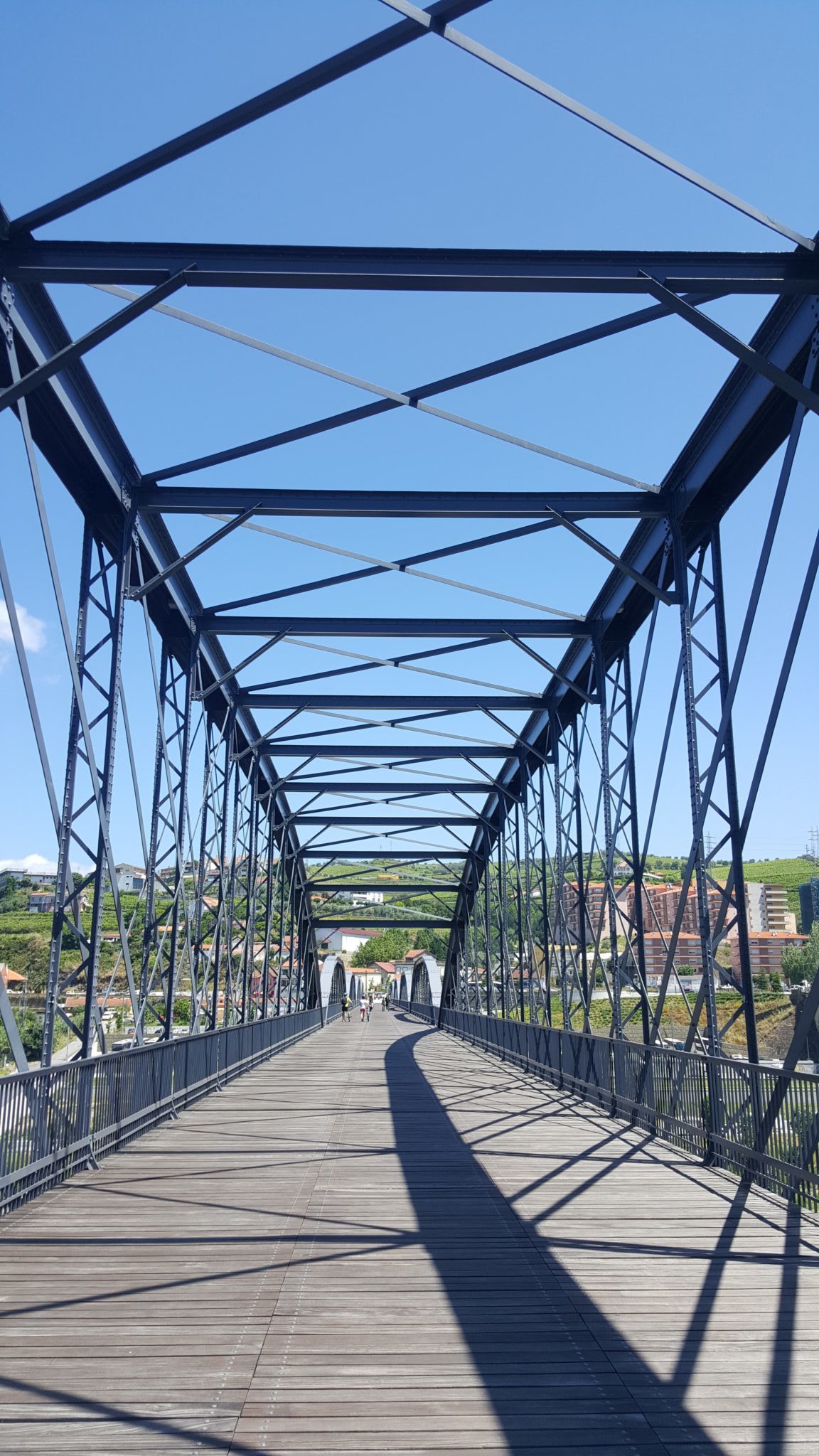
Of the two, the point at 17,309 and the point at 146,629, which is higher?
the point at 17,309

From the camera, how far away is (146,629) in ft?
43.3

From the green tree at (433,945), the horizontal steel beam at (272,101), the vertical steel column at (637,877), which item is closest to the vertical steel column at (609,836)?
the vertical steel column at (637,877)

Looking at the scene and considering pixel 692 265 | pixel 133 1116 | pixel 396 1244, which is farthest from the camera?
pixel 133 1116

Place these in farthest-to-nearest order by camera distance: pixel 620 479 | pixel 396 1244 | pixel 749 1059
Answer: pixel 620 479 → pixel 749 1059 → pixel 396 1244

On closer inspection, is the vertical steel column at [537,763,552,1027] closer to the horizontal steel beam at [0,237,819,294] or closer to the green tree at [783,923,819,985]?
the horizontal steel beam at [0,237,819,294]

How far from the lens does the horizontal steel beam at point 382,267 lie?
7965mm

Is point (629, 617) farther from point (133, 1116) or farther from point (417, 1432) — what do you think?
point (417, 1432)

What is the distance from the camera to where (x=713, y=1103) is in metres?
9.10

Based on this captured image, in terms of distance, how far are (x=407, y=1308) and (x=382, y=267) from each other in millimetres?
6832

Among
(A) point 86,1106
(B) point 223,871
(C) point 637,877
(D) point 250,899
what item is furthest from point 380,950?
(A) point 86,1106

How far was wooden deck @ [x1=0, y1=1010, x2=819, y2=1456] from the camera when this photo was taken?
3.77 meters

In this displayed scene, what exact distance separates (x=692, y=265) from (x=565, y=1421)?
7.71 m

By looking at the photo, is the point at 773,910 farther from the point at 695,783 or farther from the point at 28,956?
the point at 695,783

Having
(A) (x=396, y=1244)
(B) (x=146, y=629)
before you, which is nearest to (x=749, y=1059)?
(A) (x=396, y=1244)
